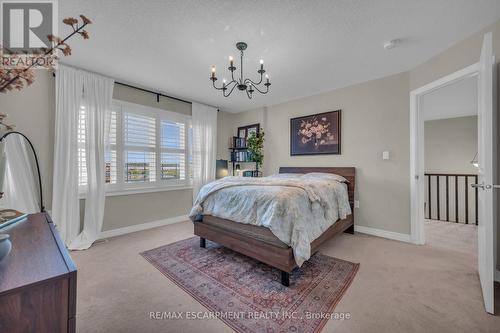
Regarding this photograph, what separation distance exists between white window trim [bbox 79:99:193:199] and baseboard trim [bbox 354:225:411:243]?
3.23m

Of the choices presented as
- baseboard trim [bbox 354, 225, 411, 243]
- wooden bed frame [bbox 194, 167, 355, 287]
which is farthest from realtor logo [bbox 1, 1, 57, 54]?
baseboard trim [bbox 354, 225, 411, 243]

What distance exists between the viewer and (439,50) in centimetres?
242

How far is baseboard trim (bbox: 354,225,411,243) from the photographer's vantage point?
2.98 m

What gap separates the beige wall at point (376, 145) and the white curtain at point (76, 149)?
3.50 m

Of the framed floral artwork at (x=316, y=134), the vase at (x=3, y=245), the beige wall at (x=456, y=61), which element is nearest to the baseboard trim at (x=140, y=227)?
the framed floral artwork at (x=316, y=134)

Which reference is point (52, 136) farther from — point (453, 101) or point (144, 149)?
point (453, 101)

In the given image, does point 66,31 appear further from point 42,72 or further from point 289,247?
point 289,247

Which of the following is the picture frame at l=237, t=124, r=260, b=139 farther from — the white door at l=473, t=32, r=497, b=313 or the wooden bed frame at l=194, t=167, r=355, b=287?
the white door at l=473, t=32, r=497, b=313

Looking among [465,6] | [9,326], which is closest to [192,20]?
[9,326]

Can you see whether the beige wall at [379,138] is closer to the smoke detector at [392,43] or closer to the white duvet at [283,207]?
the smoke detector at [392,43]

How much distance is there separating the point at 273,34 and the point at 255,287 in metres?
2.47

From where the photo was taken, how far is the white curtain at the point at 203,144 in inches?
168

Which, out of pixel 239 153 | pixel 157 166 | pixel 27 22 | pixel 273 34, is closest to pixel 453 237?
pixel 273 34

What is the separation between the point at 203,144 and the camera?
440 cm
